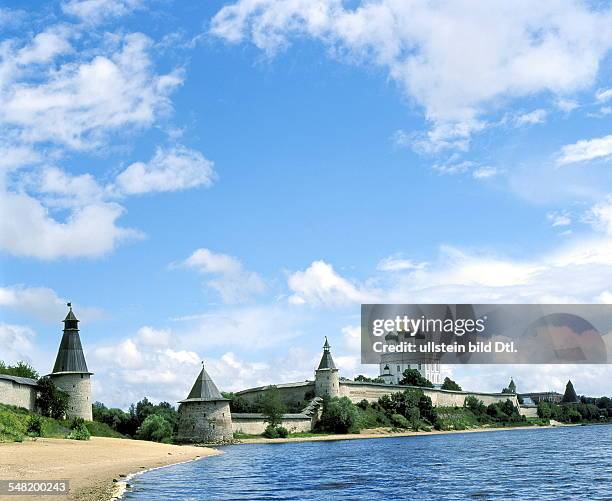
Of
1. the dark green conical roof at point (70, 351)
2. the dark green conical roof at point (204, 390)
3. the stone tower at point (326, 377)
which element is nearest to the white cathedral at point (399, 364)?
the stone tower at point (326, 377)

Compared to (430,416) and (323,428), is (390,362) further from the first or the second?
(323,428)

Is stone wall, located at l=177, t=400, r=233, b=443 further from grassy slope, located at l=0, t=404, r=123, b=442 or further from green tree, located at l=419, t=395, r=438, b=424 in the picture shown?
green tree, located at l=419, t=395, r=438, b=424

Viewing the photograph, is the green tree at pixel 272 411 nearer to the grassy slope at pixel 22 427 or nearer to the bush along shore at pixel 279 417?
the bush along shore at pixel 279 417

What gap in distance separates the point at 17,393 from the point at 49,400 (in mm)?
2951

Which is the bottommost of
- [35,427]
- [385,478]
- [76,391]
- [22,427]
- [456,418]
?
[456,418]

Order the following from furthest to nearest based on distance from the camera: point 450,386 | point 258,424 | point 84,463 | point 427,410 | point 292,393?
point 450,386 → point 427,410 → point 292,393 → point 258,424 → point 84,463

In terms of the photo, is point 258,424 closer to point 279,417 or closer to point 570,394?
point 279,417

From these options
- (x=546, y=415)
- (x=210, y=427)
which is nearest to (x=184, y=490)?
(x=210, y=427)

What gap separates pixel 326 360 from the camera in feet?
266

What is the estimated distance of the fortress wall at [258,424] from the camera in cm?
6328

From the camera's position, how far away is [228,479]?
2597cm

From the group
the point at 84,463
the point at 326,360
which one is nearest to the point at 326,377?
the point at 326,360

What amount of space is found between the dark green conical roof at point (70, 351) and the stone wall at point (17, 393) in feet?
10.5

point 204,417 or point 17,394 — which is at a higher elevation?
point 17,394
